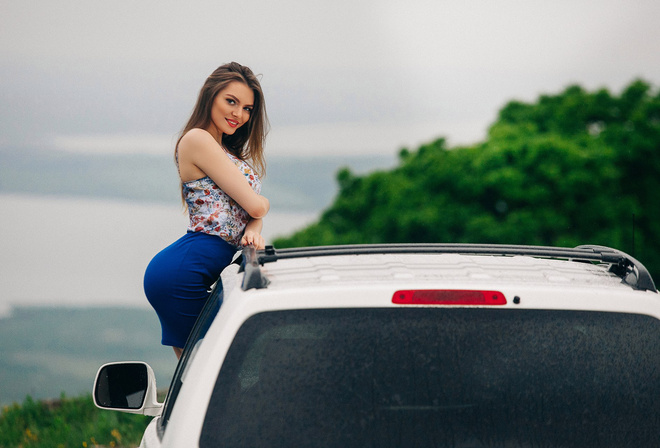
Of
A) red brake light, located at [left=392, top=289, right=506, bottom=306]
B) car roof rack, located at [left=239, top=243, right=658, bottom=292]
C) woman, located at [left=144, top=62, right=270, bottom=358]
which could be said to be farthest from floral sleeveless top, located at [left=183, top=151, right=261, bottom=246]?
red brake light, located at [left=392, top=289, right=506, bottom=306]

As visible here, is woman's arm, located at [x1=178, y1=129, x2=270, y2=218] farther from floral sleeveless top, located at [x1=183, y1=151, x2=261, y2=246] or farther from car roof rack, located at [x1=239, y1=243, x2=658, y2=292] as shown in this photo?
car roof rack, located at [x1=239, y1=243, x2=658, y2=292]

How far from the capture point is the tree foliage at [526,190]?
2273cm

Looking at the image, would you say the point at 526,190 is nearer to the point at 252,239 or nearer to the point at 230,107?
the point at 230,107

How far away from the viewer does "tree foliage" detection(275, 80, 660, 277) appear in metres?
22.7

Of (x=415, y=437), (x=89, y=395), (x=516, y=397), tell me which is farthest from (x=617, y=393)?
(x=89, y=395)

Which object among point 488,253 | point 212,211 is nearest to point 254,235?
point 212,211

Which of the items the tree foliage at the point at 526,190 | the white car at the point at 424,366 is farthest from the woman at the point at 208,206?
the tree foliage at the point at 526,190

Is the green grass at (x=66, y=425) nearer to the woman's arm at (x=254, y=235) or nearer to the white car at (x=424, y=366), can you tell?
the woman's arm at (x=254, y=235)

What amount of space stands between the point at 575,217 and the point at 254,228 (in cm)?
2123

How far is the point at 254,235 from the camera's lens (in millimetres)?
3311

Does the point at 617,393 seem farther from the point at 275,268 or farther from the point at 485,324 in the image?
the point at 275,268

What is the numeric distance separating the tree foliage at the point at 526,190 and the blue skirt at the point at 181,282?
1916 centimetres

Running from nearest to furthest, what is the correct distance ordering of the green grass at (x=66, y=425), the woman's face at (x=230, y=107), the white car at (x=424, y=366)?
1. the white car at (x=424, y=366)
2. the woman's face at (x=230, y=107)
3. the green grass at (x=66, y=425)

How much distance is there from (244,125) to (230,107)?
0.24 meters
